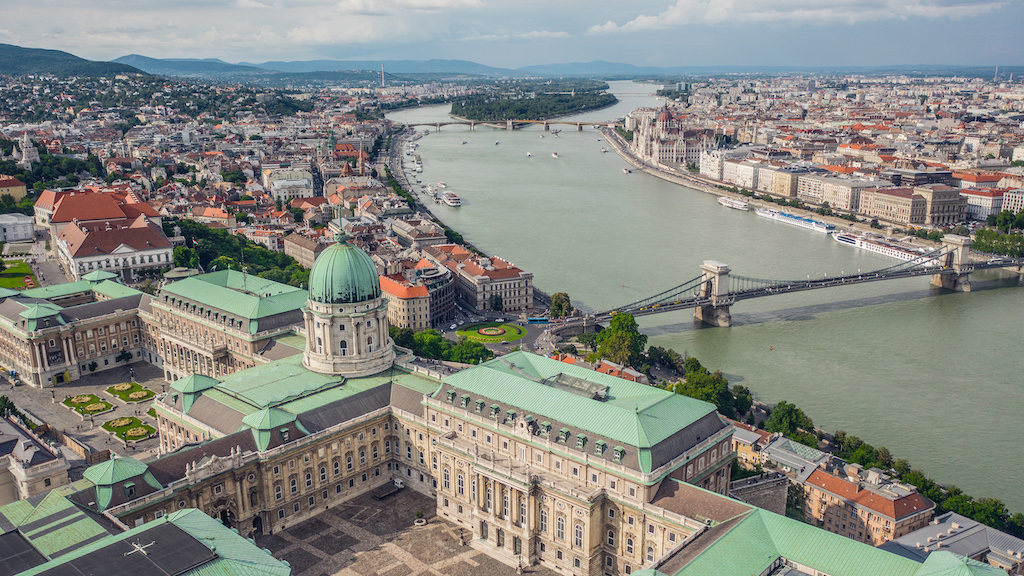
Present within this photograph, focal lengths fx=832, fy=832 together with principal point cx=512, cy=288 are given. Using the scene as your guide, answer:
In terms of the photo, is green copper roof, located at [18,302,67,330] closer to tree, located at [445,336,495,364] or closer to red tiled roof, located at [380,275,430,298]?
red tiled roof, located at [380,275,430,298]

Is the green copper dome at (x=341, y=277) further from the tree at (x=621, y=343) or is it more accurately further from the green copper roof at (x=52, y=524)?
the tree at (x=621, y=343)

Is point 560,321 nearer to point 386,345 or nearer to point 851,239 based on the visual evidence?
point 386,345

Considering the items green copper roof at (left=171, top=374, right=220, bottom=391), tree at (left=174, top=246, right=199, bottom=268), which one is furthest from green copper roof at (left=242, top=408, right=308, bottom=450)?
tree at (left=174, top=246, right=199, bottom=268)

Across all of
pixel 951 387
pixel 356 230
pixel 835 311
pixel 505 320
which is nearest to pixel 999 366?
pixel 951 387

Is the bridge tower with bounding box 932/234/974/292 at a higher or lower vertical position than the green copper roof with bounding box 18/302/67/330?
lower

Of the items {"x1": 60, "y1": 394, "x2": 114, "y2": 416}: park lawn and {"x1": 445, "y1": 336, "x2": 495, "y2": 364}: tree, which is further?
{"x1": 445, "y1": 336, "x2": 495, "y2": 364}: tree

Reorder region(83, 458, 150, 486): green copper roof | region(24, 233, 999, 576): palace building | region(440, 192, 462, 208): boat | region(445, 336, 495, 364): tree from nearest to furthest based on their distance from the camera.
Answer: region(24, 233, 999, 576): palace building
region(83, 458, 150, 486): green copper roof
region(445, 336, 495, 364): tree
region(440, 192, 462, 208): boat
